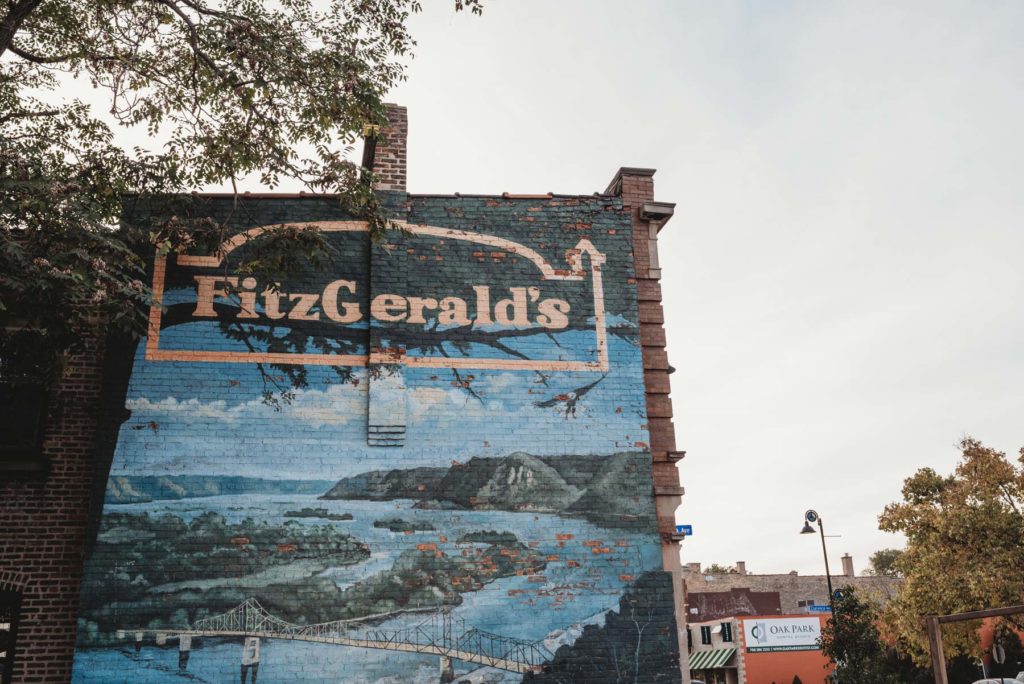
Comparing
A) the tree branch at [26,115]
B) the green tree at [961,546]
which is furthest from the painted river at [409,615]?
the green tree at [961,546]

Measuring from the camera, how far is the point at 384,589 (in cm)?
1055

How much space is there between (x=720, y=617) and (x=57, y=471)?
39753mm

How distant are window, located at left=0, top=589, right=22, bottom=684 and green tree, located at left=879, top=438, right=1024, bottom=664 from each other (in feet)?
76.3

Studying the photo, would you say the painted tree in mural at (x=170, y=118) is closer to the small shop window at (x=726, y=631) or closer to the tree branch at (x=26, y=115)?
the tree branch at (x=26, y=115)

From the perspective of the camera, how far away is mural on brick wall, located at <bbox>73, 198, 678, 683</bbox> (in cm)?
1025

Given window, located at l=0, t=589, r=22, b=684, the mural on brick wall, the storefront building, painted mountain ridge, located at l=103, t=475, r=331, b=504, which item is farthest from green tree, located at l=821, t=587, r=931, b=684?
window, located at l=0, t=589, r=22, b=684

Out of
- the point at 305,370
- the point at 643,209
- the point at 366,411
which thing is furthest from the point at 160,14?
the point at 643,209

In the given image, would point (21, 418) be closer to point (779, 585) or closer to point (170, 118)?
point (170, 118)

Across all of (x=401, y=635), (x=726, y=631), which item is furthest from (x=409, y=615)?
(x=726, y=631)

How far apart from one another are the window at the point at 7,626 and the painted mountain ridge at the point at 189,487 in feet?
5.73

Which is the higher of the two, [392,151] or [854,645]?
[392,151]

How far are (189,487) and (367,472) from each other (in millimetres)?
2223

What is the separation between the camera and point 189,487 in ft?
34.9

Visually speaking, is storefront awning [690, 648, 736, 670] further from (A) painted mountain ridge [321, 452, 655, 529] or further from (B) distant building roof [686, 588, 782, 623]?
(A) painted mountain ridge [321, 452, 655, 529]
